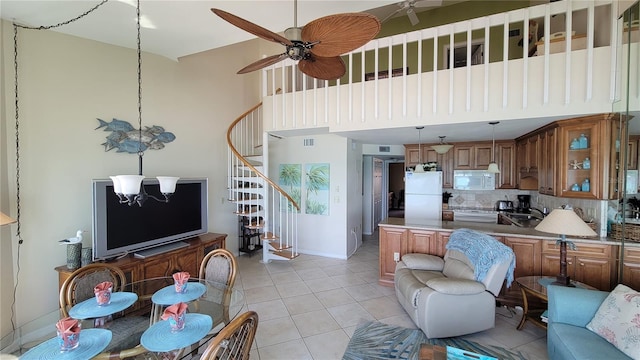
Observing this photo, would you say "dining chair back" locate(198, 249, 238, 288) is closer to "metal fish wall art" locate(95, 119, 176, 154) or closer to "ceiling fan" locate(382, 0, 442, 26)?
"metal fish wall art" locate(95, 119, 176, 154)

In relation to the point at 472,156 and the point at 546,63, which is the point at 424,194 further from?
the point at 546,63

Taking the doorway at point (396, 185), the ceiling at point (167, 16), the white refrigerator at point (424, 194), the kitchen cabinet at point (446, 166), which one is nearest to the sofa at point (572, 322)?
the white refrigerator at point (424, 194)

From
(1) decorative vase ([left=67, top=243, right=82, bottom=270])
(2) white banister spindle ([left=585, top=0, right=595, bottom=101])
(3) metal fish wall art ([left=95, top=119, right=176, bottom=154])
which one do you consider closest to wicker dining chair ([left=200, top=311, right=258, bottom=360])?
(1) decorative vase ([left=67, top=243, right=82, bottom=270])

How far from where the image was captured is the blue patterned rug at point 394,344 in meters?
2.40

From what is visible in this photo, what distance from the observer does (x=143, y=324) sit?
1986mm

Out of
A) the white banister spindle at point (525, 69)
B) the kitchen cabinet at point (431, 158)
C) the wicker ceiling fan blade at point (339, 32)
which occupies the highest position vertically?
the white banister spindle at point (525, 69)

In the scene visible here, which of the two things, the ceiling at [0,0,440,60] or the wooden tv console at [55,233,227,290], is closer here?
the ceiling at [0,0,440,60]

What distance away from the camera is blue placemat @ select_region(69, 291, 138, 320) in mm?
1799

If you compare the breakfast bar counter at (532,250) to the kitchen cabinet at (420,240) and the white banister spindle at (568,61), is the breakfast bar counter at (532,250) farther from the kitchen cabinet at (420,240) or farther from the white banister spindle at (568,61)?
the white banister spindle at (568,61)

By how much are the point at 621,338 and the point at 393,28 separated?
6.33m

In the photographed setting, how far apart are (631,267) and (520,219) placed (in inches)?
71.3

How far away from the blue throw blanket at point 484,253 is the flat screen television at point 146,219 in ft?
11.6

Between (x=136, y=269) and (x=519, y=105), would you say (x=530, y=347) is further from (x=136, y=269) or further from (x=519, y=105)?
(x=136, y=269)

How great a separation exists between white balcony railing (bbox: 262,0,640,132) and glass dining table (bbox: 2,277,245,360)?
2.74 metres
